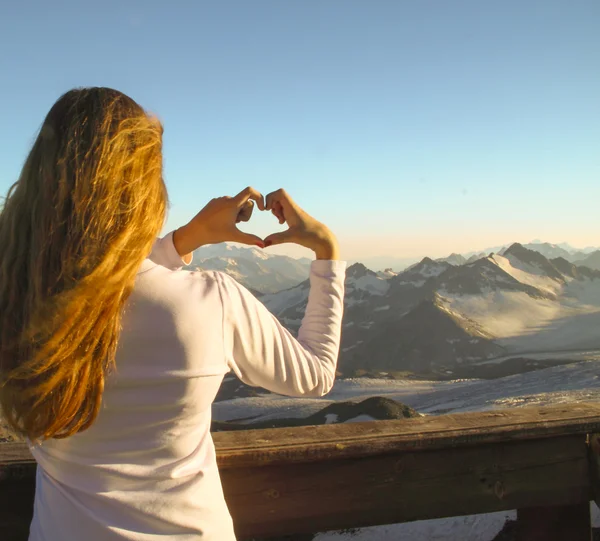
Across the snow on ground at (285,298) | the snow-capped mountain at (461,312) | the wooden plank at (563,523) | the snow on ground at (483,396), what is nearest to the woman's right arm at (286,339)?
the wooden plank at (563,523)

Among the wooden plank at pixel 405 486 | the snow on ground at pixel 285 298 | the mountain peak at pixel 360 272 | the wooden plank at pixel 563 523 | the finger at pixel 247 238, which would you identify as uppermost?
the mountain peak at pixel 360 272

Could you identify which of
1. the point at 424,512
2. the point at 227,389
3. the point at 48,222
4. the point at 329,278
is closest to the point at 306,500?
the point at 424,512

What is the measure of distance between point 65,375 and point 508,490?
Result: 2.00 m

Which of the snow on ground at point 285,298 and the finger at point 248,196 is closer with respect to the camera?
the finger at point 248,196

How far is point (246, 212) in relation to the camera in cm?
179

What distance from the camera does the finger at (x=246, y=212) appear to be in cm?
178

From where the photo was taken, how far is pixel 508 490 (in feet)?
8.19

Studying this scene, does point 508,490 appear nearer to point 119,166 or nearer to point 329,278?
point 329,278

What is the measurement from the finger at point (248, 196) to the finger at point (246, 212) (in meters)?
0.02

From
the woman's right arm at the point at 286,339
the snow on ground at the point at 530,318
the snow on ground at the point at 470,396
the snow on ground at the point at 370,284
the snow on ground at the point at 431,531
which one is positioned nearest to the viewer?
the woman's right arm at the point at 286,339

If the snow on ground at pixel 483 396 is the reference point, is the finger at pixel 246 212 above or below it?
above

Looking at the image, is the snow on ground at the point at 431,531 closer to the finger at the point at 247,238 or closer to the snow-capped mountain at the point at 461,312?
the finger at the point at 247,238

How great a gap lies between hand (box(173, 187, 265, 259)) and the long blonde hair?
35 cm

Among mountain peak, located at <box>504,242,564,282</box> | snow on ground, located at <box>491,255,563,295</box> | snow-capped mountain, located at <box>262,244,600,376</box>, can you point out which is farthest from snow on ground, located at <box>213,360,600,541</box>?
mountain peak, located at <box>504,242,564,282</box>
